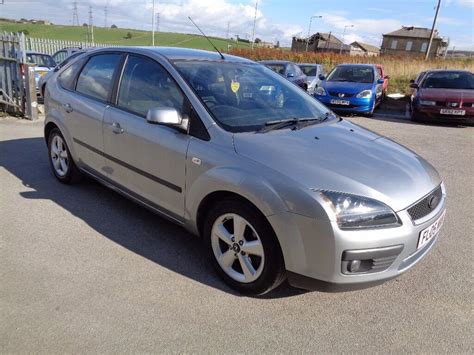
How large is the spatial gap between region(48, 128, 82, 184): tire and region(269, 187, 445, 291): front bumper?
3.04 meters

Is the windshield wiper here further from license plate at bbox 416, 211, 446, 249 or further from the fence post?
the fence post

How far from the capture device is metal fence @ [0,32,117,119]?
26.6ft

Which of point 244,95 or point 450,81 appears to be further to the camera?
point 450,81

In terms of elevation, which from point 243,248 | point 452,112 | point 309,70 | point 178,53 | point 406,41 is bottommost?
point 243,248

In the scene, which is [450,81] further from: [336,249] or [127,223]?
[336,249]

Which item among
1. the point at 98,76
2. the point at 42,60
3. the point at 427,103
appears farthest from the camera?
the point at 42,60

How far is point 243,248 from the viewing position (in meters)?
2.69

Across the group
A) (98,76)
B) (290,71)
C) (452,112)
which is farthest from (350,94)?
(98,76)

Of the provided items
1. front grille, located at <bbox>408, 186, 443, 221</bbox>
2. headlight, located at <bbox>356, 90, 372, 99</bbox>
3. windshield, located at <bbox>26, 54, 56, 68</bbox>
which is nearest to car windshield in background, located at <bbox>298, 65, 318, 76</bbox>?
headlight, located at <bbox>356, 90, 372, 99</bbox>

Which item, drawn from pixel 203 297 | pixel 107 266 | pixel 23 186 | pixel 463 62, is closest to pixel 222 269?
pixel 203 297

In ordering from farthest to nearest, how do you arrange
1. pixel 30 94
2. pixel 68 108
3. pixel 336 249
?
pixel 30 94 < pixel 68 108 < pixel 336 249

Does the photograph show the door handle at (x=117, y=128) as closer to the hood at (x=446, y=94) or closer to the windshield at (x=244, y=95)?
the windshield at (x=244, y=95)

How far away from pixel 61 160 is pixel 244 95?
2.66 m

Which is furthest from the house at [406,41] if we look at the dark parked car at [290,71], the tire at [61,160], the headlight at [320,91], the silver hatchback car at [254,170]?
the silver hatchback car at [254,170]
